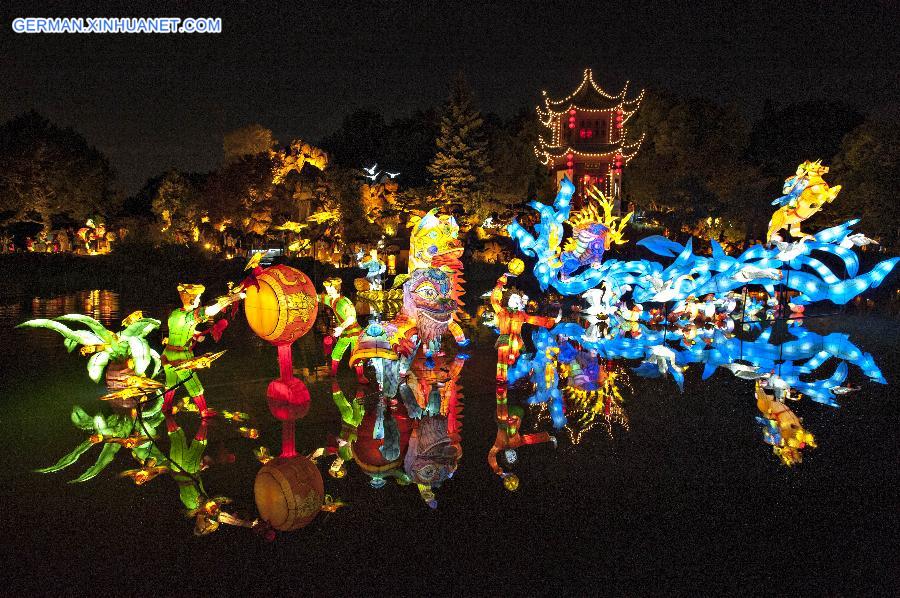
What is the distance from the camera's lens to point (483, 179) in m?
30.3

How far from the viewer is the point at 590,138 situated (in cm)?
3022

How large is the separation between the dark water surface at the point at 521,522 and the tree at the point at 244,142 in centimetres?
2719

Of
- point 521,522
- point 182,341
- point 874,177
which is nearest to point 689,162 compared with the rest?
point 874,177

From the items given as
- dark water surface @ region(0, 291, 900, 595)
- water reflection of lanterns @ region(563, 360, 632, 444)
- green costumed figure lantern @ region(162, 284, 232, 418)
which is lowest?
dark water surface @ region(0, 291, 900, 595)

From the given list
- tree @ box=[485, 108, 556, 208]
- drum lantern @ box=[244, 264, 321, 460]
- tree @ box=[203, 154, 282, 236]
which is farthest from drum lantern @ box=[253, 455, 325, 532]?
tree @ box=[485, 108, 556, 208]

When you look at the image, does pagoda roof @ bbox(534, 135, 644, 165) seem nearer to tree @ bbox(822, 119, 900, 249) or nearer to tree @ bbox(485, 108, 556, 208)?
tree @ bbox(485, 108, 556, 208)

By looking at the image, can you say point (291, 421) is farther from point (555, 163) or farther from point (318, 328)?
point (555, 163)

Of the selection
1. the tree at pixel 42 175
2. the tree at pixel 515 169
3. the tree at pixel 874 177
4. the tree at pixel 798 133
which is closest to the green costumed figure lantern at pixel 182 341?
the tree at pixel 874 177

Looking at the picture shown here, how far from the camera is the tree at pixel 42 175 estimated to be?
88.0 ft

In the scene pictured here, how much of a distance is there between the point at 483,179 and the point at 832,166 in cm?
1487

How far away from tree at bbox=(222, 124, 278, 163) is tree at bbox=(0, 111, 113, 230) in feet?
25.2

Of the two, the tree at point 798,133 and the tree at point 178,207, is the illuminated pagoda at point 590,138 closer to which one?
the tree at point 798,133

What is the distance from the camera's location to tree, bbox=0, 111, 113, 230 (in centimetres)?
2683

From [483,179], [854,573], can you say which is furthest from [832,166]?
[854,573]
